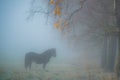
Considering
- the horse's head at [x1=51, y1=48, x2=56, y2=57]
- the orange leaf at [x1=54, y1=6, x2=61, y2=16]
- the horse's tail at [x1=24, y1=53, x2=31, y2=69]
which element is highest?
the orange leaf at [x1=54, y1=6, x2=61, y2=16]

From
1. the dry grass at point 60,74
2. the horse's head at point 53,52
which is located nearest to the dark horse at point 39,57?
the horse's head at point 53,52

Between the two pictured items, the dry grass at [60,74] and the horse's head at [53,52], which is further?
the horse's head at [53,52]

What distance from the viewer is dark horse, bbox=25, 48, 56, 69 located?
5699mm

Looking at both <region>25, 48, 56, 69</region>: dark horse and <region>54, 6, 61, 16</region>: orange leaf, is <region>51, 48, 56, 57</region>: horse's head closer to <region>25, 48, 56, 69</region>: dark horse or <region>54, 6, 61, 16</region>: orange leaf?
<region>25, 48, 56, 69</region>: dark horse

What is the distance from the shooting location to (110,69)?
5938 millimetres

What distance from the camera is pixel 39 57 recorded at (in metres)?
5.77

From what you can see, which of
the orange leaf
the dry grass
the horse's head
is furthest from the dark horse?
the orange leaf

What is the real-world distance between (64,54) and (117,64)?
57.5 inches

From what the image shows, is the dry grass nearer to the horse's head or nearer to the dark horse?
the dark horse

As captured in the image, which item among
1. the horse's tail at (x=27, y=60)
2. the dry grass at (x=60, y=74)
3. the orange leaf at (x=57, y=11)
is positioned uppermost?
the orange leaf at (x=57, y=11)

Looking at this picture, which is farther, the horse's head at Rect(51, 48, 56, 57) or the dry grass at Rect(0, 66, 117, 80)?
the horse's head at Rect(51, 48, 56, 57)

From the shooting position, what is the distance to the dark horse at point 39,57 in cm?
570

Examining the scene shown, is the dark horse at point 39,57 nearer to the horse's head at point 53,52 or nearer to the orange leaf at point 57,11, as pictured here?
the horse's head at point 53,52

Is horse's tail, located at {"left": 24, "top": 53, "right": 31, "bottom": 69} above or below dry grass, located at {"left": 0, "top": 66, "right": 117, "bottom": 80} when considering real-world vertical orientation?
above
